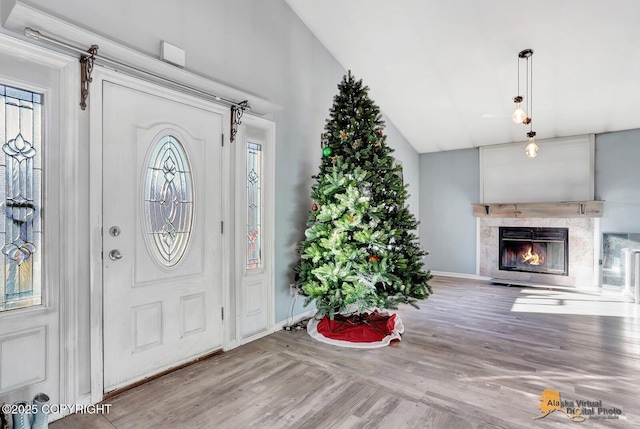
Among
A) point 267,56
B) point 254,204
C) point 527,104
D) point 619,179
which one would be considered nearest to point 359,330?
point 254,204

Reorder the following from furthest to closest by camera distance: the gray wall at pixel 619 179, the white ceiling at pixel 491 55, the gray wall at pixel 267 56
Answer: the gray wall at pixel 619 179 → the white ceiling at pixel 491 55 → the gray wall at pixel 267 56

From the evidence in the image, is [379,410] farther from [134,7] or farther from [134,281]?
[134,7]

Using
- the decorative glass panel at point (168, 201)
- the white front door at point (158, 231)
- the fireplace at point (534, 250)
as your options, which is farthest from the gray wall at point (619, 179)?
the decorative glass panel at point (168, 201)

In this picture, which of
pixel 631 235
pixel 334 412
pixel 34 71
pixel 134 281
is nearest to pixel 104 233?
pixel 134 281

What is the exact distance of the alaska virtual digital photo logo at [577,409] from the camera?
2023 mm

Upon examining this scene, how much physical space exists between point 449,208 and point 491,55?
3.48 metres

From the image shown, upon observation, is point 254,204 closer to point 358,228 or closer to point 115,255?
point 358,228

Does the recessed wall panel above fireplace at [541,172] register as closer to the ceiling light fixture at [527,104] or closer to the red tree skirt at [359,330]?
the ceiling light fixture at [527,104]

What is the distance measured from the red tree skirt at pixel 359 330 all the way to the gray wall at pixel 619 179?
4.38m

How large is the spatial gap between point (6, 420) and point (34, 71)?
189 cm

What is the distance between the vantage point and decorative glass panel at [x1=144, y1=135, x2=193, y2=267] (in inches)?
97.5

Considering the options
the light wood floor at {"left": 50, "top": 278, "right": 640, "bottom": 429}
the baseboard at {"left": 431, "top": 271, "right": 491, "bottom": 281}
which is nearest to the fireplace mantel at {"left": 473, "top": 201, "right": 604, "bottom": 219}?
the baseboard at {"left": 431, "top": 271, "right": 491, "bottom": 281}

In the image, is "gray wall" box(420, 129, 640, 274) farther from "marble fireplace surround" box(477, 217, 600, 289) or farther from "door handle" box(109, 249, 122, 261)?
"door handle" box(109, 249, 122, 261)

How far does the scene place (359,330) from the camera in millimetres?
3318
